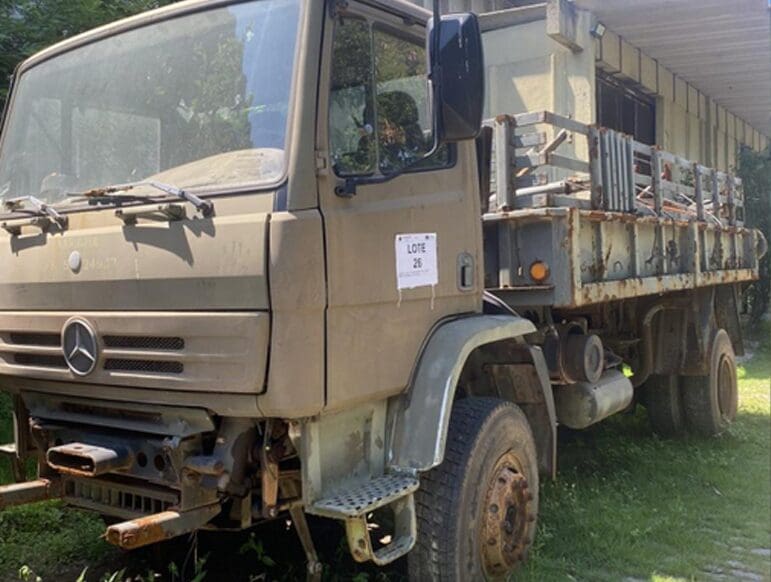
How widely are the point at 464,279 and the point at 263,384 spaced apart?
1307 mm

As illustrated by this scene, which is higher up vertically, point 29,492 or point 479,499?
point 29,492

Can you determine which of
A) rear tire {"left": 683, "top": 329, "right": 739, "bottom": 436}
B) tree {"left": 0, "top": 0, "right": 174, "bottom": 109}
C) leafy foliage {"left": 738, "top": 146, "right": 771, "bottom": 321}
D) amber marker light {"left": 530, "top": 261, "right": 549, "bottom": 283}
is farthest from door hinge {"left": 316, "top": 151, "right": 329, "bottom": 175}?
leafy foliage {"left": 738, "top": 146, "right": 771, "bottom": 321}

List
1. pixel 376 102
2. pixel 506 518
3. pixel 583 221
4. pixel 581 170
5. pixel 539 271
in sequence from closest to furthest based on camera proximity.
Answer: pixel 376 102 < pixel 506 518 < pixel 539 271 < pixel 583 221 < pixel 581 170

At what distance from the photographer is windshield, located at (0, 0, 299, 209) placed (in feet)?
9.70

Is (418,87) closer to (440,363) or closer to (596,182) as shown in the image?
(440,363)

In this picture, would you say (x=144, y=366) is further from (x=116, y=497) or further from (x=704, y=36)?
(x=704, y=36)

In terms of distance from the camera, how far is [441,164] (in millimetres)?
3576

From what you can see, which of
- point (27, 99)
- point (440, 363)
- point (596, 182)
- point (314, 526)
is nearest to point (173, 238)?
point (440, 363)

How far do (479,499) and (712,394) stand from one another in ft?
13.5

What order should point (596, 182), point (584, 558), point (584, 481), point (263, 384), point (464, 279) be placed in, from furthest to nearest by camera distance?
point (584, 481) < point (596, 182) < point (584, 558) < point (464, 279) < point (263, 384)

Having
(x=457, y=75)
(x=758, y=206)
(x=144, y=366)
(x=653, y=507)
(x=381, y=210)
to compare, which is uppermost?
(x=758, y=206)

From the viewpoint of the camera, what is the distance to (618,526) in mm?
4855

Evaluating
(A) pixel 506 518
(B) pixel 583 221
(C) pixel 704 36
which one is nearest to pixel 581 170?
(B) pixel 583 221

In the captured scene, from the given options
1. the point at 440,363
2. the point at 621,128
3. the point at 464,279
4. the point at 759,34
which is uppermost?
the point at 759,34
